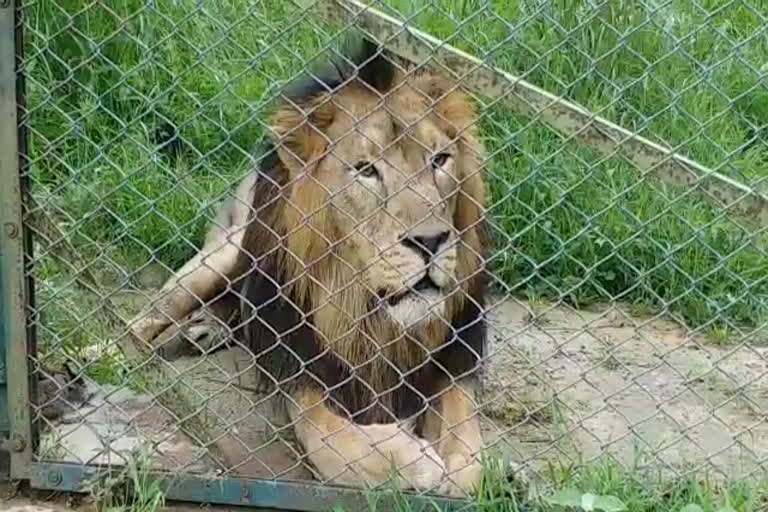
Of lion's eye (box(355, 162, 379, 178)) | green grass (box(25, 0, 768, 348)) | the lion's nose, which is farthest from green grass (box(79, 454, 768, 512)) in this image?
green grass (box(25, 0, 768, 348))

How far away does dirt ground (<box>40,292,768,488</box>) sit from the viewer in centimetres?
338

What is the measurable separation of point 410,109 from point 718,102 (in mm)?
2383

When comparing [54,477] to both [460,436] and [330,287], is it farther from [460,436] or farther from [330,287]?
[460,436]

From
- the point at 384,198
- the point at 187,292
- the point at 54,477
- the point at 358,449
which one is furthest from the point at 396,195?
the point at 187,292

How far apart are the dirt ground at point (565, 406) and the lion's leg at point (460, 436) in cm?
12

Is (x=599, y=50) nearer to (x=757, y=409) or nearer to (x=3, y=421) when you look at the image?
(x=757, y=409)

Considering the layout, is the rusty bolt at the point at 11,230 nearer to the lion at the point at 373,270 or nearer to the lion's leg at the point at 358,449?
the lion at the point at 373,270

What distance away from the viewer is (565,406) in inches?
150

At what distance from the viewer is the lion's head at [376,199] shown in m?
3.24

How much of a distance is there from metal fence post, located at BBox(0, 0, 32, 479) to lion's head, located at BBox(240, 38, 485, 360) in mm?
680

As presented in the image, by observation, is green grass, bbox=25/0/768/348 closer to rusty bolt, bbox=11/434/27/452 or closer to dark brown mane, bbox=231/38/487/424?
dark brown mane, bbox=231/38/487/424

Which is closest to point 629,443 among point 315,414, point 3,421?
point 315,414

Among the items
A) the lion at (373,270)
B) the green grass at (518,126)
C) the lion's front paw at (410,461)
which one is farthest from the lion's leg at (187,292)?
the lion's front paw at (410,461)

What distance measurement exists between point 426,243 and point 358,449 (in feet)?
1.77
